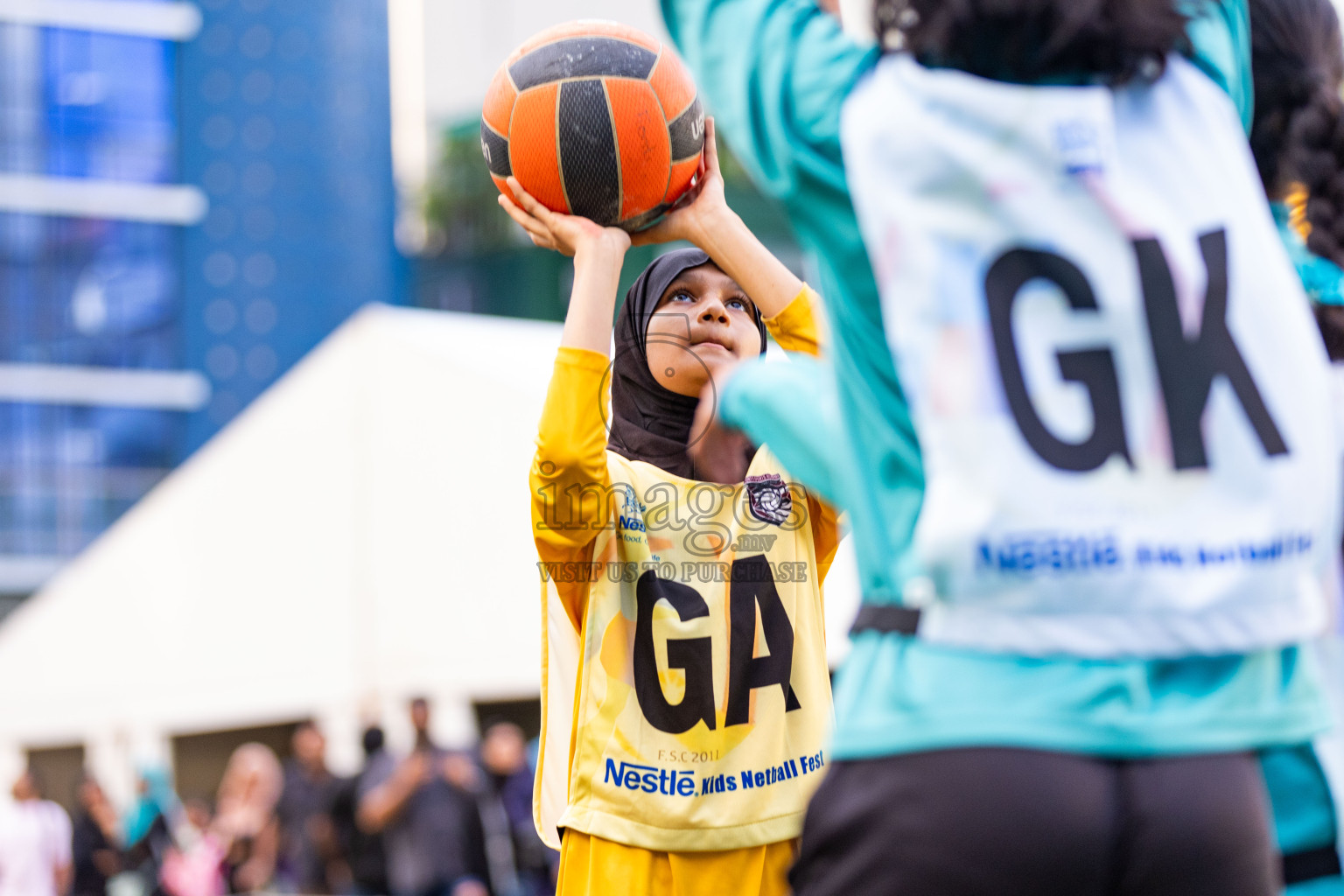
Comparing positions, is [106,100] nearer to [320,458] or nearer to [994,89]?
[320,458]

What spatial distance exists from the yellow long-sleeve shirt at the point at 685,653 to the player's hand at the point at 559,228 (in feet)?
1.30

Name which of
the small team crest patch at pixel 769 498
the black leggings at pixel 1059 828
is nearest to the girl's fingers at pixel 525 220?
the small team crest patch at pixel 769 498

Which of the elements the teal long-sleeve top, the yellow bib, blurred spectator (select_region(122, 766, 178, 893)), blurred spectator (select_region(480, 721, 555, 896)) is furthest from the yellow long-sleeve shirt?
blurred spectator (select_region(122, 766, 178, 893))

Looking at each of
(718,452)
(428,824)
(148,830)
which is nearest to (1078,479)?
(718,452)

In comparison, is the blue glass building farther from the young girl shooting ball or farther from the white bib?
the white bib

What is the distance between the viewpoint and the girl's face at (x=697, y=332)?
3152 millimetres

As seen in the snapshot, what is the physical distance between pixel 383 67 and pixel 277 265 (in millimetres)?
4289

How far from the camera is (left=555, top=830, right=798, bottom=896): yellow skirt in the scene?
2861mm

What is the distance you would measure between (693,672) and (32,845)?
10.5m

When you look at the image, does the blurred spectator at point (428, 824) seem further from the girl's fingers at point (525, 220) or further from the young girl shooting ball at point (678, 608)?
the girl's fingers at point (525, 220)

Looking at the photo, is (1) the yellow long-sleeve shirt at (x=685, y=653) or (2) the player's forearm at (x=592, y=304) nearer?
(2) the player's forearm at (x=592, y=304)

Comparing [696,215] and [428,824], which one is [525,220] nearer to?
[696,215]

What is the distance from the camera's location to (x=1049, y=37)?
5.39 feet

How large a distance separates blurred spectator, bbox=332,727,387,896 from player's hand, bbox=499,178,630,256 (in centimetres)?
744
